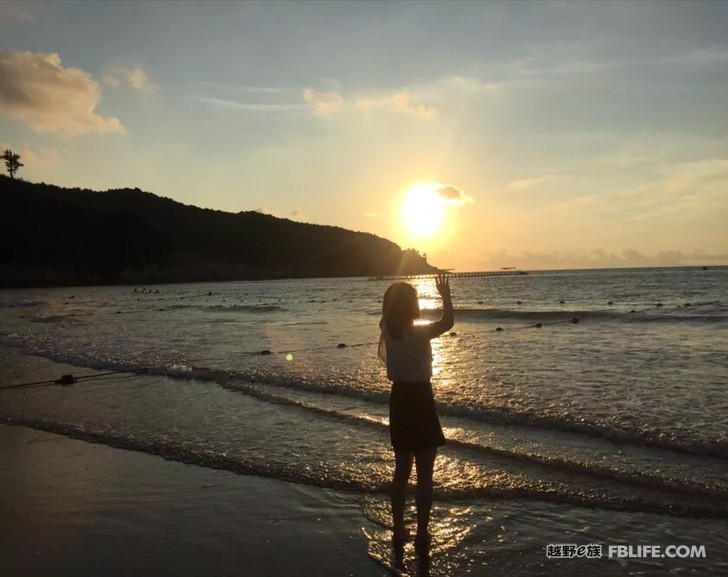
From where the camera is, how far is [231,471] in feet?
24.2

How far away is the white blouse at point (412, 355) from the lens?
190 inches

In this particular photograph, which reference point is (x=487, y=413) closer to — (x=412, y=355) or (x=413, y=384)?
(x=413, y=384)

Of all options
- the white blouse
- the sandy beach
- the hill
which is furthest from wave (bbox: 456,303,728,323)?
the hill

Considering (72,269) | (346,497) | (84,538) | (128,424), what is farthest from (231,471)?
(72,269)

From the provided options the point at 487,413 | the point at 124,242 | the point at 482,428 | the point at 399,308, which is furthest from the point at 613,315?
the point at 124,242

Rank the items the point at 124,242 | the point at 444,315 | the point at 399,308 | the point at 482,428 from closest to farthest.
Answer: the point at 399,308 < the point at 444,315 < the point at 482,428 < the point at 124,242

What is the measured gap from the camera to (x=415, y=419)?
4.83 metres

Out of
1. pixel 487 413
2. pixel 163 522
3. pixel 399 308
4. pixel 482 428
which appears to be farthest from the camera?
pixel 487 413

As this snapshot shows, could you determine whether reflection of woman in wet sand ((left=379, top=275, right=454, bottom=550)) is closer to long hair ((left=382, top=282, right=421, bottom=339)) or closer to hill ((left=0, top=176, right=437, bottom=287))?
long hair ((left=382, top=282, right=421, bottom=339))

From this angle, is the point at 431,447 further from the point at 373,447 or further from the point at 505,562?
the point at 373,447

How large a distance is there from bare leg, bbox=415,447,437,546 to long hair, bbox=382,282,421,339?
108 centimetres

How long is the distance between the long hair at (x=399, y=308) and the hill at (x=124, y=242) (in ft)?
417

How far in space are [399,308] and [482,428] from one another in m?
5.17

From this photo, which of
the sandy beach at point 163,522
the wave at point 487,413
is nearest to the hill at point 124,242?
the wave at point 487,413
